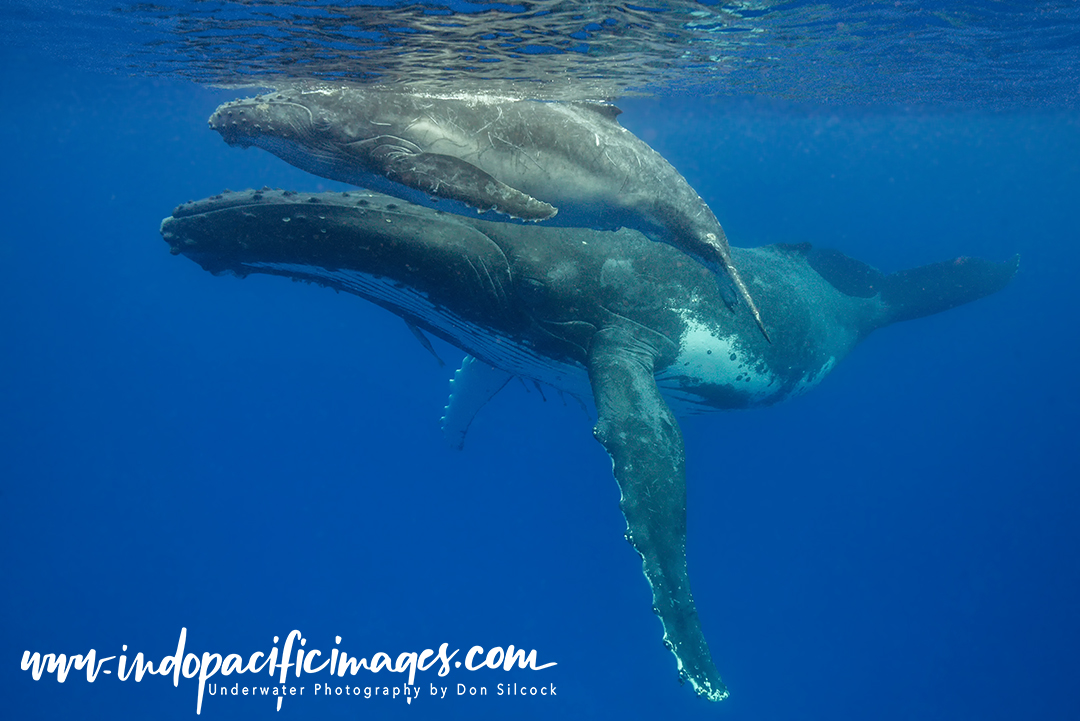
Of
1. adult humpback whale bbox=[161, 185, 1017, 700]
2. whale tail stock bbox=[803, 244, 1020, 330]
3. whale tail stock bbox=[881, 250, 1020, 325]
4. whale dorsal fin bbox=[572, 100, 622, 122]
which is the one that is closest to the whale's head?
adult humpback whale bbox=[161, 185, 1017, 700]

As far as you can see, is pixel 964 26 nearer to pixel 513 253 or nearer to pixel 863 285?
pixel 863 285

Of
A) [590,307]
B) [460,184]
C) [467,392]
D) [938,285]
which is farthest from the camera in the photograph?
[938,285]

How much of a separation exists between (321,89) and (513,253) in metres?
2.21

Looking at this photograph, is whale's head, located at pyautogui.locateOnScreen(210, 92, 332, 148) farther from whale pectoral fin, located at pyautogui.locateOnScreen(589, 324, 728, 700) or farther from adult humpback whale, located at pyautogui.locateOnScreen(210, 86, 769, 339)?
whale pectoral fin, located at pyautogui.locateOnScreen(589, 324, 728, 700)

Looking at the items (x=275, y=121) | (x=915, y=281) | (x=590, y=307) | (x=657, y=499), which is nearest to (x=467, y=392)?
(x=590, y=307)

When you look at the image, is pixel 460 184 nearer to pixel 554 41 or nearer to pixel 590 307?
pixel 590 307

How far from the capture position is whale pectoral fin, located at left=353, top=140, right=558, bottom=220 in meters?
4.20

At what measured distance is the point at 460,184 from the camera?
4.25 metres

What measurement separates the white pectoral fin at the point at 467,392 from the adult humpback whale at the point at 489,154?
4.79 meters

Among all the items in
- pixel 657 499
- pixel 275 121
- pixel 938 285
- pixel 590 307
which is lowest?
pixel 657 499

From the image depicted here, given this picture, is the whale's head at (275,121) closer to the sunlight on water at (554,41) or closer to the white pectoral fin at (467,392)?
the sunlight on water at (554,41)

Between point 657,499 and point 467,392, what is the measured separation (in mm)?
6233

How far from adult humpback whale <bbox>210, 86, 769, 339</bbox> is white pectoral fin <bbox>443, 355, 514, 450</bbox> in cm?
479

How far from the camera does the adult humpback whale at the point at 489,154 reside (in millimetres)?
4418
